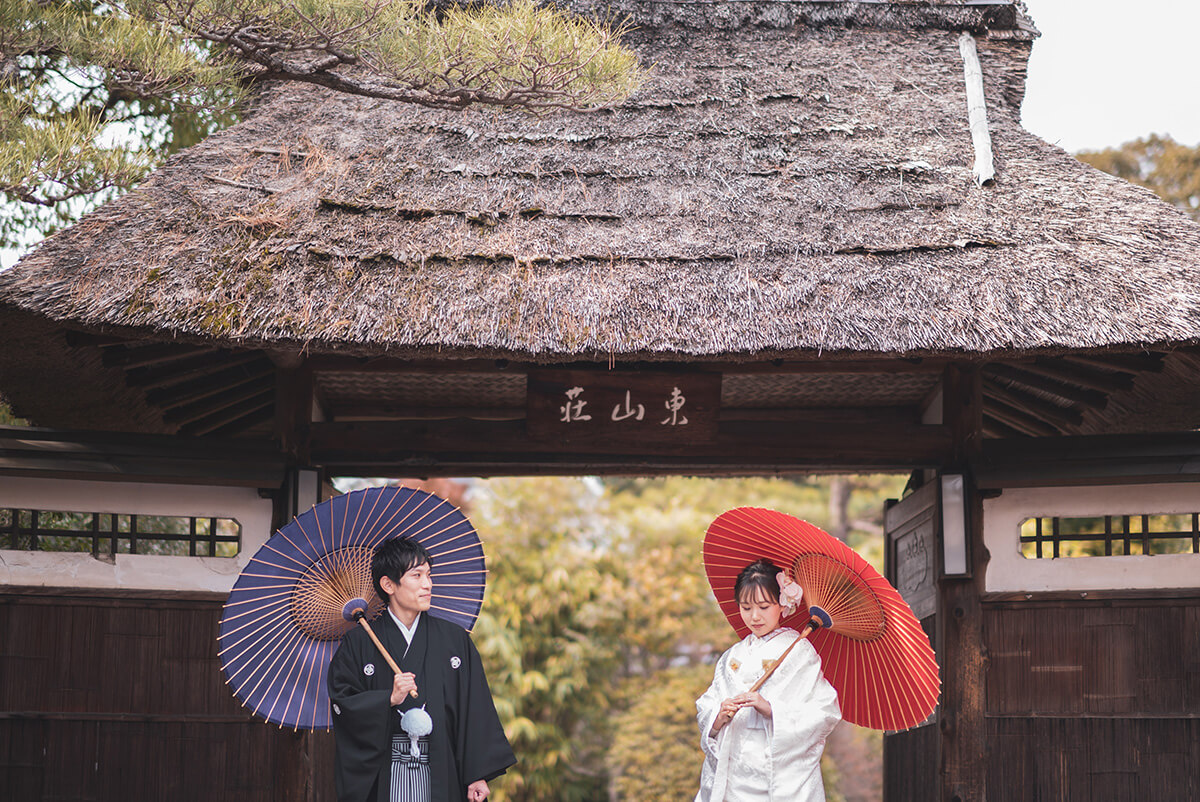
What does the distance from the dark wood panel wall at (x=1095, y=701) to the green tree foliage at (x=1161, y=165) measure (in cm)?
939

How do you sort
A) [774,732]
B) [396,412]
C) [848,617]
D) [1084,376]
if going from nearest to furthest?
1. [774,732]
2. [848,617]
3. [1084,376]
4. [396,412]

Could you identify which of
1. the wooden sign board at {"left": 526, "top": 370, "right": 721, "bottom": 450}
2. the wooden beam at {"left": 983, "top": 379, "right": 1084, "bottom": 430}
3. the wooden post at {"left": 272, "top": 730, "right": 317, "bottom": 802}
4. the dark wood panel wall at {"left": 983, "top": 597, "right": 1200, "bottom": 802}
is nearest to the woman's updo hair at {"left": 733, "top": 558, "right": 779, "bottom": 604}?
the wooden sign board at {"left": 526, "top": 370, "right": 721, "bottom": 450}

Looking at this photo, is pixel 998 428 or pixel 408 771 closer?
pixel 408 771

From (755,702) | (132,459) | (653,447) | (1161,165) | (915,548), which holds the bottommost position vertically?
(755,702)

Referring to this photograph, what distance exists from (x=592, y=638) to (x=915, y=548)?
6.88 m

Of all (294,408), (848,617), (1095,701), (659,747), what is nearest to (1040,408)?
(1095,701)

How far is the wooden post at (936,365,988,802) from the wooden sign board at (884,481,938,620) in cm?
17

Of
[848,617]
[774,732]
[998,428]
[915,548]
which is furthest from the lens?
[998,428]

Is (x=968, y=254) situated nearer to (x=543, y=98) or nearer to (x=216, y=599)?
(x=543, y=98)

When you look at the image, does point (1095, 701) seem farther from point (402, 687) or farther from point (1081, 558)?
point (402, 687)

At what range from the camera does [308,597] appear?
13.3ft

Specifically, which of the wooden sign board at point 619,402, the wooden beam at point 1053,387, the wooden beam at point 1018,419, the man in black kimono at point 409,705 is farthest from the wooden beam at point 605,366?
the man in black kimono at point 409,705

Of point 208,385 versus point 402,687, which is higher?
point 208,385

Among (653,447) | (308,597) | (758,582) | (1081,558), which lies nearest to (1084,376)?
(1081,558)
